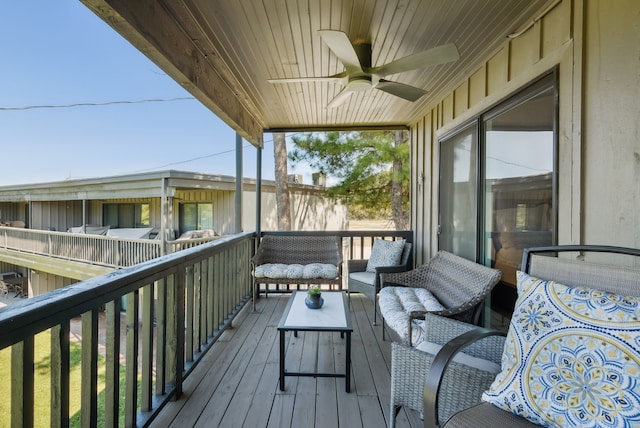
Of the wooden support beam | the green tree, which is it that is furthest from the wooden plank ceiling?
the green tree

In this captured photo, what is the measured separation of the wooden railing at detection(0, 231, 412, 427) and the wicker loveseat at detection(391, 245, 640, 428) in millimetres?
1371

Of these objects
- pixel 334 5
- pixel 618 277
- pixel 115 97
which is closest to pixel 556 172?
pixel 618 277

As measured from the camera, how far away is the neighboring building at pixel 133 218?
7469mm

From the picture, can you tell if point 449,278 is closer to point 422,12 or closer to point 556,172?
point 556,172

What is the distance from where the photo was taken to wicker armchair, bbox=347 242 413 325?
136 inches

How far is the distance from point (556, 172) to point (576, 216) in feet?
1.02

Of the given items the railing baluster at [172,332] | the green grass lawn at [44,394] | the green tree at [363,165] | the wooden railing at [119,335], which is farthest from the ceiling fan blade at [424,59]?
the green tree at [363,165]

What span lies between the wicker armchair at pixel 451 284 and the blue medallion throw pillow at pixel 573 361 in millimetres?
824

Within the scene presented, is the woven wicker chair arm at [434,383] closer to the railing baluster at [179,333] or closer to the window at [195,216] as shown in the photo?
the railing baluster at [179,333]

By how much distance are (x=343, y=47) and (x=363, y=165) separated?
193 inches

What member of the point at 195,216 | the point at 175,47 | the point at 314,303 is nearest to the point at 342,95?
the point at 175,47

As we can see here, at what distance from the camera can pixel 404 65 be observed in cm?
227

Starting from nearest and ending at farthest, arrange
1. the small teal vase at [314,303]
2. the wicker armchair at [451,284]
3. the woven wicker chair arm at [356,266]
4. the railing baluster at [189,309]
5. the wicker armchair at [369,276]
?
the wicker armchair at [451,284], the railing baluster at [189,309], the small teal vase at [314,303], the wicker armchair at [369,276], the woven wicker chair arm at [356,266]

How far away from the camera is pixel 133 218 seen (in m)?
9.90
